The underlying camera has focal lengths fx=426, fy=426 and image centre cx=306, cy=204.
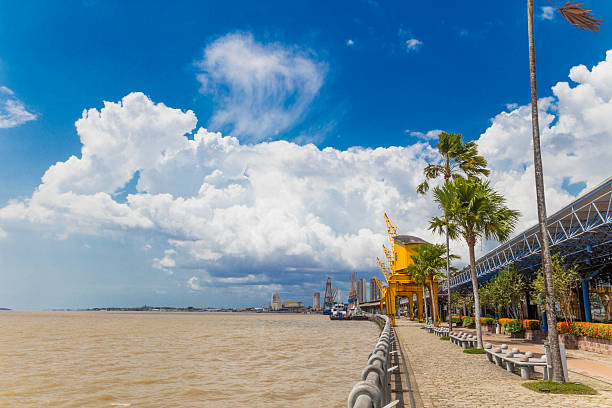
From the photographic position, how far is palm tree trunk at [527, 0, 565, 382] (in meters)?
13.2

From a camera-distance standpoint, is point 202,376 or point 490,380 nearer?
point 490,380

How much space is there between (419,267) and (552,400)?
42.1m

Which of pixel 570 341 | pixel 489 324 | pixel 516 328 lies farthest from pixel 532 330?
pixel 489 324

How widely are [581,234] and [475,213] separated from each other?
7140 mm

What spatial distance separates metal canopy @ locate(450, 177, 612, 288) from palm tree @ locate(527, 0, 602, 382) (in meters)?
8.76

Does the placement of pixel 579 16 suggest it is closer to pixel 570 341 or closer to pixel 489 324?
pixel 570 341

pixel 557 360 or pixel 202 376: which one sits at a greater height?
pixel 557 360

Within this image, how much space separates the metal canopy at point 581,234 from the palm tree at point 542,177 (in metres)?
8.76

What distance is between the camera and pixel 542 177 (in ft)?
48.0

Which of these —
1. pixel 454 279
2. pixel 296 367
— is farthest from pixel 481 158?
pixel 454 279

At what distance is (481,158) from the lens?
3088 centimetres

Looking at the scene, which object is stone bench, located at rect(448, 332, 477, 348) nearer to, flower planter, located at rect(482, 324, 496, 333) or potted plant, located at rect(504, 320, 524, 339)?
potted plant, located at rect(504, 320, 524, 339)

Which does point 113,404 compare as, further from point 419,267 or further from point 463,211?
point 419,267

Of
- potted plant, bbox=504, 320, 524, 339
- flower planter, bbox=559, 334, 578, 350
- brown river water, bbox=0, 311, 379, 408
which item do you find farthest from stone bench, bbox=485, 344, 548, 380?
potted plant, bbox=504, 320, 524, 339
